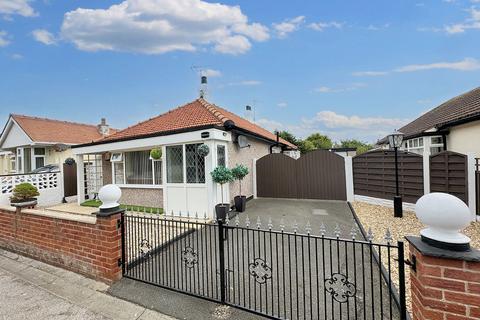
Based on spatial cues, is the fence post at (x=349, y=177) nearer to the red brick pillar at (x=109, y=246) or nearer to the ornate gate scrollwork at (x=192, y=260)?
the ornate gate scrollwork at (x=192, y=260)

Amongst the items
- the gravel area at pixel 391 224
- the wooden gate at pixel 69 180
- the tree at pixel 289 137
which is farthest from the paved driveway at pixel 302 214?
the tree at pixel 289 137

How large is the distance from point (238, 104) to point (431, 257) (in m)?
19.8

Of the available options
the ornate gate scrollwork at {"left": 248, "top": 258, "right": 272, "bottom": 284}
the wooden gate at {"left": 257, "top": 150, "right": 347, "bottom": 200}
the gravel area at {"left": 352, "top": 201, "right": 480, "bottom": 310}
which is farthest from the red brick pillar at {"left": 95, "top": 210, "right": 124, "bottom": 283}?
the wooden gate at {"left": 257, "top": 150, "right": 347, "bottom": 200}

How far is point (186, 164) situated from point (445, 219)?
297 inches

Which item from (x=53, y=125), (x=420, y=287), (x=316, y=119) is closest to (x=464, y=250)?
(x=420, y=287)

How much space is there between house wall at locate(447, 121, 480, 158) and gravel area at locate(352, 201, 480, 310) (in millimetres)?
3388

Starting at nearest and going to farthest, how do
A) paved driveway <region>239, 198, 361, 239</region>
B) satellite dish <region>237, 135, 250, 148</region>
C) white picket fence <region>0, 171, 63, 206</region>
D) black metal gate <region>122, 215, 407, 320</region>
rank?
black metal gate <region>122, 215, 407, 320</region> < paved driveway <region>239, 198, 361, 239</region> < satellite dish <region>237, 135, 250, 148</region> < white picket fence <region>0, 171, 63, 206</region>

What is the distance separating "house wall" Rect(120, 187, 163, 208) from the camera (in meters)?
9.46

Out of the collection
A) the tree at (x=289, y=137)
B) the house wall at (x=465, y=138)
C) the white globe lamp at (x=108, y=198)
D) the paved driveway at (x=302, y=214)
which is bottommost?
the paved driveway at (x=302, y=214)

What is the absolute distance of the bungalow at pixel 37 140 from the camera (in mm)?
17172

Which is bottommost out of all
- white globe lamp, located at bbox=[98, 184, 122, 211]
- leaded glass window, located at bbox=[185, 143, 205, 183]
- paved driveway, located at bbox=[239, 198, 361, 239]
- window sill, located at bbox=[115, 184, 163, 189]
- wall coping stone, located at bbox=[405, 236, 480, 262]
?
paved driveway, located at bbox=[239, 198, 361, 239]

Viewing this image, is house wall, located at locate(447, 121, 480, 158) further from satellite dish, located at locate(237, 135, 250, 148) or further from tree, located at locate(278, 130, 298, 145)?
tree, located at locate(278, 130, 298, 145)

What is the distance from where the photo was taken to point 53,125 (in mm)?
19938

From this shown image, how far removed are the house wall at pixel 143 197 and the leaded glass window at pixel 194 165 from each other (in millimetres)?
1752
